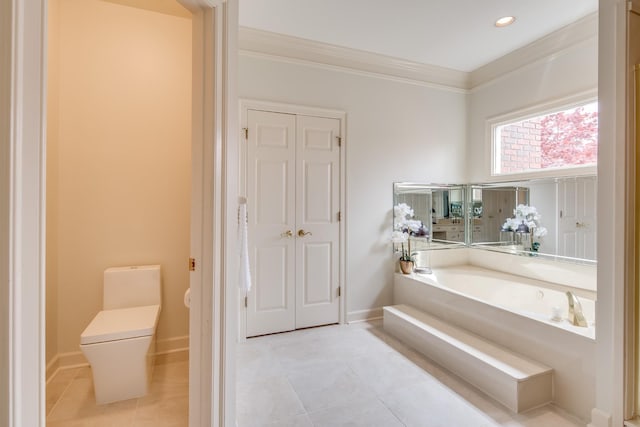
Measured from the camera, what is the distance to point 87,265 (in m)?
2.24

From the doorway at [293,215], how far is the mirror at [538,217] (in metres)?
1.69

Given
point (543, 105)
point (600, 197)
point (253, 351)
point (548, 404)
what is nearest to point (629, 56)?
point (600, 197)

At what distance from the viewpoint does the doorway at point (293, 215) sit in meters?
2.79

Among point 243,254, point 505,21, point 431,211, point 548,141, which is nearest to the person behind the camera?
point 243,254

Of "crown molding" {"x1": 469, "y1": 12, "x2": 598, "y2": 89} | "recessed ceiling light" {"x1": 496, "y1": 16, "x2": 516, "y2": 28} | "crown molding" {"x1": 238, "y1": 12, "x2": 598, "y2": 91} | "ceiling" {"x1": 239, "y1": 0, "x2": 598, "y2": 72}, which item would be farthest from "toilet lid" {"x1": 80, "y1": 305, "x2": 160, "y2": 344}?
"crown molding" {"x1": 469, "y1": 12, "x2": 598, "y2": 89}

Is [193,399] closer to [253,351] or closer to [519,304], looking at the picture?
[253,351]

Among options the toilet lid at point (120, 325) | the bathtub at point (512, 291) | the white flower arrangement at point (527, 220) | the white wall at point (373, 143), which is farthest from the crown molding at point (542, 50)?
the toilet lid at point (120, 325)

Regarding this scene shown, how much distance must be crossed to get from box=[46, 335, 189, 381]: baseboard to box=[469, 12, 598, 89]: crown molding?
399cm

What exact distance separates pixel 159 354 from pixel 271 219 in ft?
4.61

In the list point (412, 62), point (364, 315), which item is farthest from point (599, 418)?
point (412, 62)

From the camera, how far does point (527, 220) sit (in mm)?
3023

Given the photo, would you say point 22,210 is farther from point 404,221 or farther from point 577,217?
point 577,217

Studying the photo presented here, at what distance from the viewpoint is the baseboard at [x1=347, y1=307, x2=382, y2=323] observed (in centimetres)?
314

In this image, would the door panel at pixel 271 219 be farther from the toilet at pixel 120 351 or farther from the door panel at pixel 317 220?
the toilet at pixel 120 351
